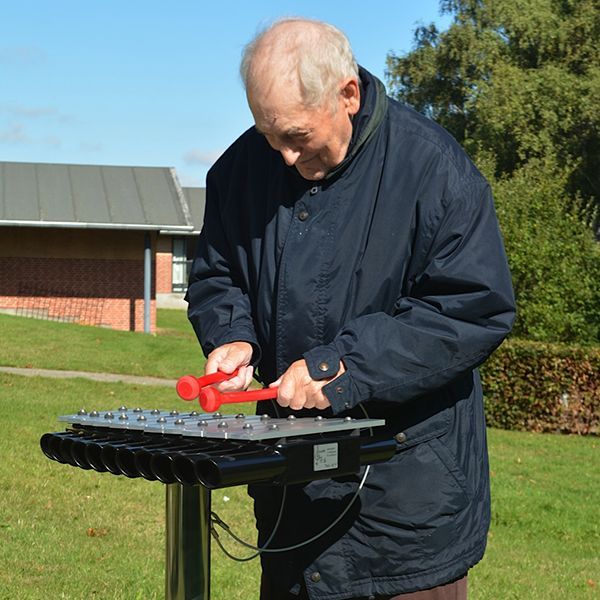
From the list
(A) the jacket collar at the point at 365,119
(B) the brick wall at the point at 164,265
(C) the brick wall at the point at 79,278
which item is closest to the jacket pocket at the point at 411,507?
(A) the jacket collar at the point at 365,119

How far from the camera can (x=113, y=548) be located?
22.4ft

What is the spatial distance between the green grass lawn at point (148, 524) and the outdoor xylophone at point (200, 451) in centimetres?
320

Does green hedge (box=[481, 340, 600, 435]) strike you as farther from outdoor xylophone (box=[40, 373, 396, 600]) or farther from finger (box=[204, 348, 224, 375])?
outdoor xylophone (box=[40, 373, 396, 600])

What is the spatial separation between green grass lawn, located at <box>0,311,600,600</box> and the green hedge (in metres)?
0.75

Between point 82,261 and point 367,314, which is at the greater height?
point 367,314

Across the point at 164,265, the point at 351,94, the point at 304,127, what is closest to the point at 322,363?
the point at 304,127

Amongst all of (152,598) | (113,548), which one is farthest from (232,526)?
(152,598)

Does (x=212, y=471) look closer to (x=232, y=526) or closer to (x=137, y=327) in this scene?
(x=232, y=526)

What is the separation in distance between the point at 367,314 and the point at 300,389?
13.1 inches

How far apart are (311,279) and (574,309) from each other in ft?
52.0

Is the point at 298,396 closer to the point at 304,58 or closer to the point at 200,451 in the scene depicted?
the point at 200,451

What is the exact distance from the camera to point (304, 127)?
2787 mm

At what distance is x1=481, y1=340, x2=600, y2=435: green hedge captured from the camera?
50.7 feet

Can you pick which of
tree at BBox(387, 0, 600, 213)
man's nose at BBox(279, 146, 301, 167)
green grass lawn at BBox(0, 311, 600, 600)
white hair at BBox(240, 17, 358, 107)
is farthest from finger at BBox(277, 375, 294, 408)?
tree at BBox(387, 0, 600, 213)
